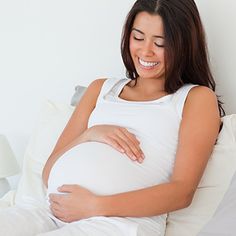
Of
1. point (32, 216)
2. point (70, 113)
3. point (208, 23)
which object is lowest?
point (32, 216)

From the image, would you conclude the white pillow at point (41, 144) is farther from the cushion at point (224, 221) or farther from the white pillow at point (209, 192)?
the cushion at point (224, 221)

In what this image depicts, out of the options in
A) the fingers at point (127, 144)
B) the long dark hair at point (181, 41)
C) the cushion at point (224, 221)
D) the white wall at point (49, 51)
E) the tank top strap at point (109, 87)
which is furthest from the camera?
the white wall at point (49, 51)

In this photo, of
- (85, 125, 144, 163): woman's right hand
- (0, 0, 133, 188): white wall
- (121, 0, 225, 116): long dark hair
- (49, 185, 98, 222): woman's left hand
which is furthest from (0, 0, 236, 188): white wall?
(49, 185, 98, 222): woman's left hand

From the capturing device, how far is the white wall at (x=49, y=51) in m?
2.00

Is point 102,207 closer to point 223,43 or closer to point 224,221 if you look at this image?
point 224,221

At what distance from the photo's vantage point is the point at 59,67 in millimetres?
2127

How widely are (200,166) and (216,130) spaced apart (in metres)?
0.11

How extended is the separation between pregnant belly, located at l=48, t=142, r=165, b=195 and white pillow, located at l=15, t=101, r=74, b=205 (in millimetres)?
222

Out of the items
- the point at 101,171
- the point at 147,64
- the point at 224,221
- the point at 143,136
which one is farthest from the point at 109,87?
the point at 224,221

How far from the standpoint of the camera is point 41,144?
175 centimetres

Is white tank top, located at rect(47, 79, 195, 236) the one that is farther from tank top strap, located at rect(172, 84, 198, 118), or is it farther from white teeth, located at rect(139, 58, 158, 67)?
white teeth, located at rect(139, 58, 158, 67)

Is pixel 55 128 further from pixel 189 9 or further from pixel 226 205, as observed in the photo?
pixel 226 205

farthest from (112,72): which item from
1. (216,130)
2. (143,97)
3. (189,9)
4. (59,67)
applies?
(216,130)

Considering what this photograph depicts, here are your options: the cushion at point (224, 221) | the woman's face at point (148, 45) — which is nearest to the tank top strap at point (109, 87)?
the woman's face at point (148, 45)
